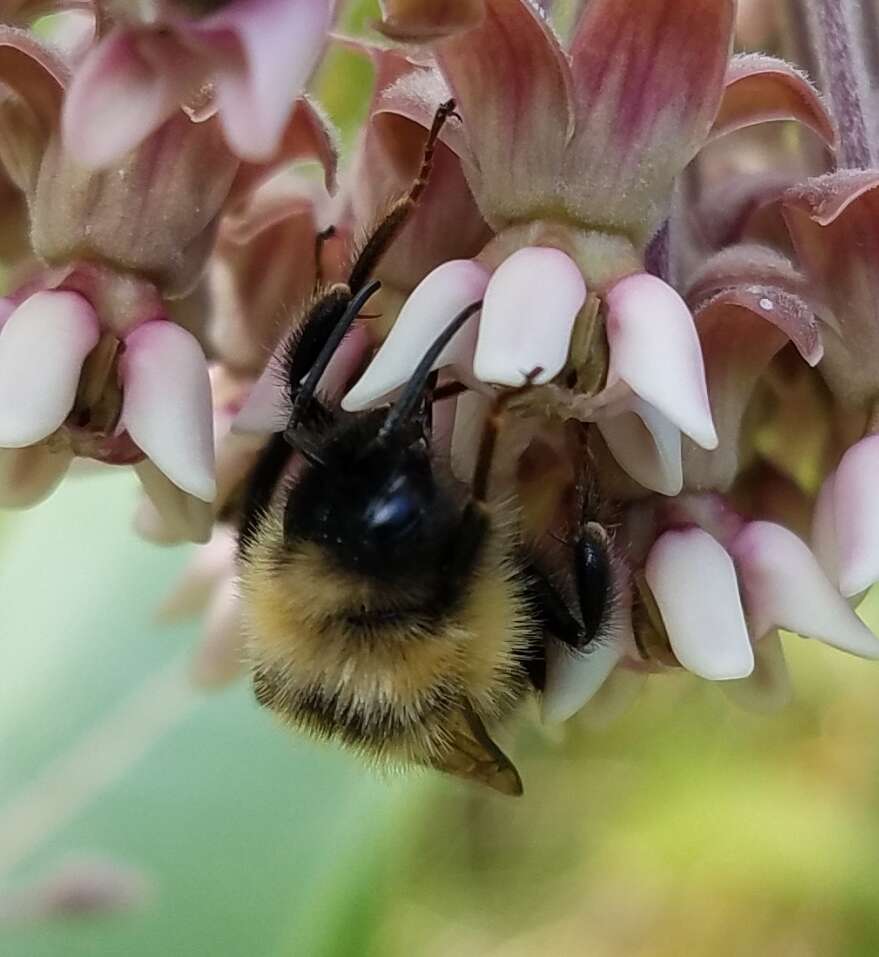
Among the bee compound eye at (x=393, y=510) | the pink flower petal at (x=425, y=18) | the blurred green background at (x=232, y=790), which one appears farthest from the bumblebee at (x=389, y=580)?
the blurred green background at (x=232, y=790)

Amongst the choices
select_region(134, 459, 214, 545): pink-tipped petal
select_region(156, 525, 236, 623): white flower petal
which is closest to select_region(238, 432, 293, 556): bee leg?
select_region(134, 459, 214, 545): pink-tipped petal

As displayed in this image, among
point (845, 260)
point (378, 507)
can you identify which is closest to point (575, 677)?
point (378, 507)

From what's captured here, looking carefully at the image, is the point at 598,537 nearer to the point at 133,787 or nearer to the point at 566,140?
the point at 566,140

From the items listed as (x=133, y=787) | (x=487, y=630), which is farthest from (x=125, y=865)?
(x=487, y=630)

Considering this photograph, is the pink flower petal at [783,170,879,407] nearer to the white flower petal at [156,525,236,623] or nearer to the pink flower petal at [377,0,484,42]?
the pink flower petal at [377,0,484,42]

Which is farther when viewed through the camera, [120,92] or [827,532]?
[827,532]

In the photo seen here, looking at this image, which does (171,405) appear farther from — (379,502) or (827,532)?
(827,532)
